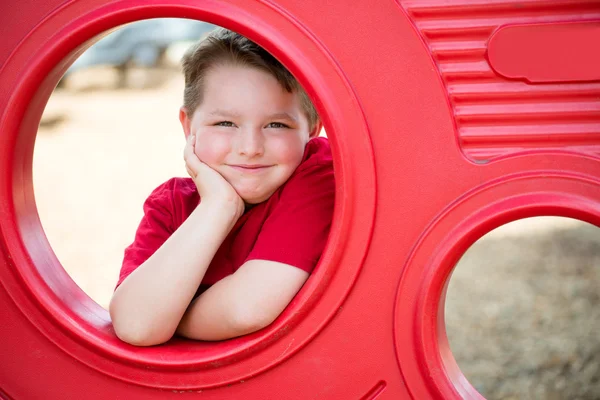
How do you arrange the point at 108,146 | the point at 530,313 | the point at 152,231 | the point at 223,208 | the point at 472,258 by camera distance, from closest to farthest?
the point at 223,208, the point at 152,231, the point at 530,313, the point at 472,258, the point at 108,146

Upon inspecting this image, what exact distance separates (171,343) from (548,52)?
64 centimetres

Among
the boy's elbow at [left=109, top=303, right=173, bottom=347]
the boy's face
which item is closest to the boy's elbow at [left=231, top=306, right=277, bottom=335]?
the boy's elbow at [left=109, top=303, right=173, bottom=347]

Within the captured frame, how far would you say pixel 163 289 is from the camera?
1.04 m

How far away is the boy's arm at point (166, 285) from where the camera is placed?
1.02m

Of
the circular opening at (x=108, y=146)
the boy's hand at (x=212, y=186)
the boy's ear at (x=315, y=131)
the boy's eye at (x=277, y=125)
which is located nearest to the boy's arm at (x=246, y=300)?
the boy's hand at (x=212, y=186)

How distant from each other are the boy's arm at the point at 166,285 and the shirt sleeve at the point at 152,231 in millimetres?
123

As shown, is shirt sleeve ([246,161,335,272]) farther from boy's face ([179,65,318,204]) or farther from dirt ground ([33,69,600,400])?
dirt ground ([33,69,600,400])

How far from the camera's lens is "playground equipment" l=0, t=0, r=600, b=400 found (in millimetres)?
904

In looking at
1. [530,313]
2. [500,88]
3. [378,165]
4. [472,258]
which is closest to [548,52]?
[500,88]

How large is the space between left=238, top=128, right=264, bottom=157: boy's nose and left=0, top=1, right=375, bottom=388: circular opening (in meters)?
0.21

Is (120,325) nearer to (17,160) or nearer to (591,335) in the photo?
(17,160)

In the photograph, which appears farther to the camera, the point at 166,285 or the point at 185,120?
the point at 185,120

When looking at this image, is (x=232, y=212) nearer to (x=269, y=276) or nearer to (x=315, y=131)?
(x=269, y=276)

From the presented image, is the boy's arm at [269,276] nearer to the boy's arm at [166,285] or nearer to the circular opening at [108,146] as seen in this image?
the boy's arm at [166,285]
